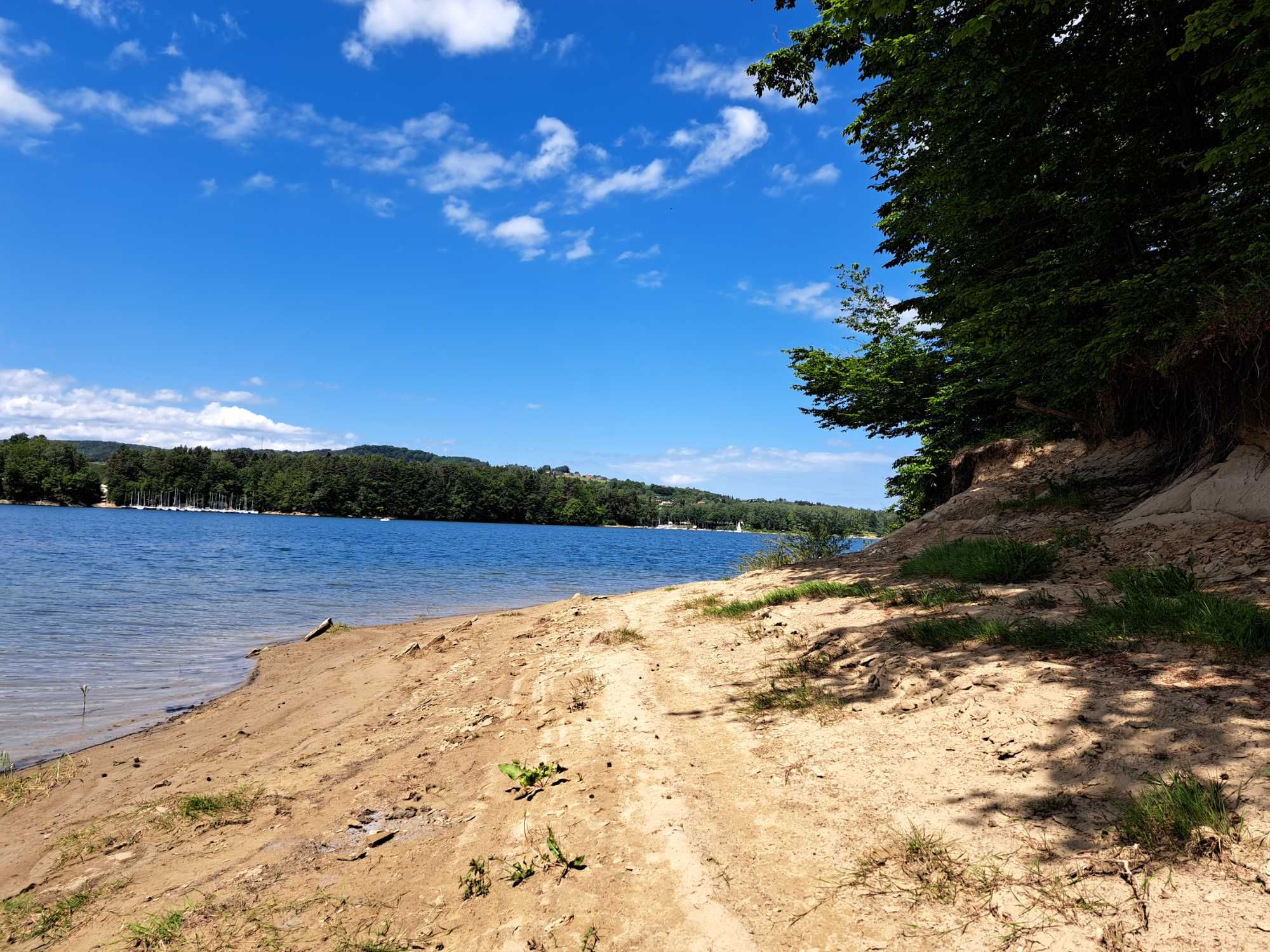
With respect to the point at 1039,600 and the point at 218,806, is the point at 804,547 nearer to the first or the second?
the point at 1039,600

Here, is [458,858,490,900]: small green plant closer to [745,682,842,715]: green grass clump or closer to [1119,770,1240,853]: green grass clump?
[745,682,842,715]: green grass clump

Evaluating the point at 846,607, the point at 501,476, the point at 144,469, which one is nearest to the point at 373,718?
the point at 846,607

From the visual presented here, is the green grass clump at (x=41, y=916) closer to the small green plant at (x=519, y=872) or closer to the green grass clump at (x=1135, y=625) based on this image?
the small green plant at (x=519, y=872)

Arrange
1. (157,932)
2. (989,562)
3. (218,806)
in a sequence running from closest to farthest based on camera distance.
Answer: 1. (157,932)
2. (218,806)
3. (989,562)

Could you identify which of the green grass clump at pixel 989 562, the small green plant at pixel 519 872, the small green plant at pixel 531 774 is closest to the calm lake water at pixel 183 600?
the small green plant at pixel 531 774

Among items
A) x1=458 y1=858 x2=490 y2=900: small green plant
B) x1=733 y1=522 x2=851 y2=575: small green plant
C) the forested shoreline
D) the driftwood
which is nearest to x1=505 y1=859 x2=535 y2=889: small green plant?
x1=458 y1=858 x2=490 y2=900: small green plant

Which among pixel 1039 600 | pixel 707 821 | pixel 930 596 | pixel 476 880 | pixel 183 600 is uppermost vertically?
pixel 1039 600

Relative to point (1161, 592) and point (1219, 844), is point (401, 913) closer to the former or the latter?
point (1219, 844)

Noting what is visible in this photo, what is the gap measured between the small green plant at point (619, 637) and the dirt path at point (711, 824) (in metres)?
2.50

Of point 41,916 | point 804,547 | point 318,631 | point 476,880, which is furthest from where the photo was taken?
point 804,547

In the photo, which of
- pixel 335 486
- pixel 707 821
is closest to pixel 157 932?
pixel 707 821

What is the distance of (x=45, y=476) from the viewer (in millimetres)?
141375

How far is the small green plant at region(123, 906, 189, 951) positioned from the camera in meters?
3.61

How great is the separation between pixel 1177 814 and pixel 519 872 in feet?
11.9
